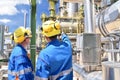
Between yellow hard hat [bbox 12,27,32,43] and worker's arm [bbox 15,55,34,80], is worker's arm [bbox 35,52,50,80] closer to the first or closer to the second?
worker's arm [bbox 15,55,34,80]

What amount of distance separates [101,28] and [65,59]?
3376 millimetres

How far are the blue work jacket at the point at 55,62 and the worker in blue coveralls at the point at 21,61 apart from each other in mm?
318

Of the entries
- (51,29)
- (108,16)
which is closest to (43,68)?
(51,29)

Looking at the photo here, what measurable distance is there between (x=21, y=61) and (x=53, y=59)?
0.43 meters

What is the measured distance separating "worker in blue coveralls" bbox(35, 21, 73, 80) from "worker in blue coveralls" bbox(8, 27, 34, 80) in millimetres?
318

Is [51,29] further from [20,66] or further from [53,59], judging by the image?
[20,66]

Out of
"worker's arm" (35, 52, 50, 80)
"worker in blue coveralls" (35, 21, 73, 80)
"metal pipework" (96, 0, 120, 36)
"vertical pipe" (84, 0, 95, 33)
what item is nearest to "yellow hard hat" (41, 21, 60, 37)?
"worker in blue coveralls" (35, 21, 73, 80)

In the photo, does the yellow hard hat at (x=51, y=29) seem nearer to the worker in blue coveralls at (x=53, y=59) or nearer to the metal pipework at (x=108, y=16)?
the worker in blue coveralls at (x=53, y=59)

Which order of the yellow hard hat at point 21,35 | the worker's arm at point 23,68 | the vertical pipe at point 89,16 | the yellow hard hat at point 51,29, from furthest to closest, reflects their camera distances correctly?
the vertical pipe at point 89,16 → the yellow hard hat at point 21,35 → the worker's arm at point 23,68 → the yellow hard hat at point 51,29

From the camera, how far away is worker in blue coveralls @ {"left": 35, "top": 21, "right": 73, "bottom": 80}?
1.85 m

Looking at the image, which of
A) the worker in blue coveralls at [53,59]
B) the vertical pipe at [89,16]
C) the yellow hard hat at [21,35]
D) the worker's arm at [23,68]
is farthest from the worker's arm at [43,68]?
the vertical pipe at [89,16]

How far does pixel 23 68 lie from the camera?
2160 mm

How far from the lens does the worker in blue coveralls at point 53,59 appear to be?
1.85 meters

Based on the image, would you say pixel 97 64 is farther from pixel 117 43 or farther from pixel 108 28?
pixel 117 43
